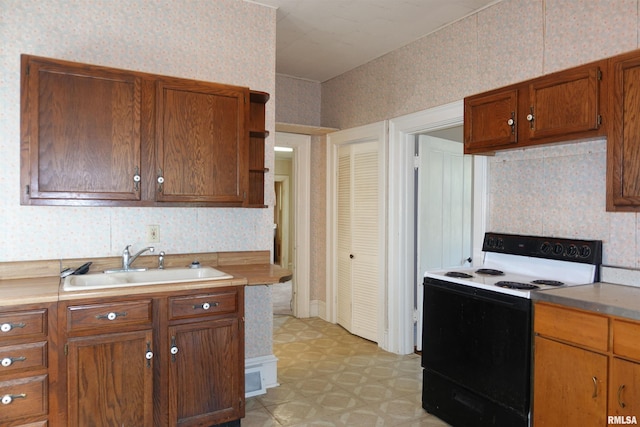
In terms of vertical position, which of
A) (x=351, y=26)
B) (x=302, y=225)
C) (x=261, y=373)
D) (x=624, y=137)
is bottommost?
(x=261, y=373)

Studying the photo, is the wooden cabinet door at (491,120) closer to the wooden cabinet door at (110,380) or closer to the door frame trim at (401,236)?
the door frame trim at (401,236)

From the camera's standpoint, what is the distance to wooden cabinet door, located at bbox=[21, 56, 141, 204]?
2242 millimetres

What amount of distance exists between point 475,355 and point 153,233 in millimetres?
2116

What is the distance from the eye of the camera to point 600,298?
1.99 m

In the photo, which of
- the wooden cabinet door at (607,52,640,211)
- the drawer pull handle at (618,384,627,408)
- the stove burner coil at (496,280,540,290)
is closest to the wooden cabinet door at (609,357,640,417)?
the drawer pull handle at (618,384,627,408)

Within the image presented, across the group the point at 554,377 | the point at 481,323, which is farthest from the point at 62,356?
the point at 554,377

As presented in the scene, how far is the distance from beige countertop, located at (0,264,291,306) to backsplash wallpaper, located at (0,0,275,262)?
30 cm

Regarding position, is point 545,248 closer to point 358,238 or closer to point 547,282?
point 547,282

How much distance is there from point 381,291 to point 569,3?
2.66m

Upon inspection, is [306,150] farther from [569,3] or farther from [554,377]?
[554,377]

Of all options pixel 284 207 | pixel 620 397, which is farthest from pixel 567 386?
pixel 284 207

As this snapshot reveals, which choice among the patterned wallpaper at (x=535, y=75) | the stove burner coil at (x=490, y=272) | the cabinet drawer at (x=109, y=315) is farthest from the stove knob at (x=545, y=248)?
the cabinet drawer at (x=109, y=315)

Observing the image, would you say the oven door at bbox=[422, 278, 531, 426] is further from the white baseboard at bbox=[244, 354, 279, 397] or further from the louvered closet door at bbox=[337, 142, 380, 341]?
the louvered closet door at bbox=[337, 142, 380, 341]

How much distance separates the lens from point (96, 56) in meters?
2.65
